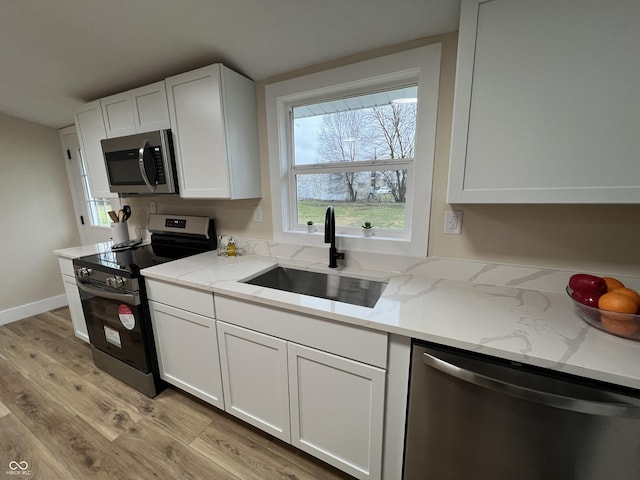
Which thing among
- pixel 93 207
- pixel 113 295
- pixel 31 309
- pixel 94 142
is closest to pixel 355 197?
pixel 113 295

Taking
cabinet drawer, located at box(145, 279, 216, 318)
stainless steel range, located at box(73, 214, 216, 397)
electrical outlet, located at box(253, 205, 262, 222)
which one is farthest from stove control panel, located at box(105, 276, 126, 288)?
electrical outlet, located at box(253, 205, 262, 222)

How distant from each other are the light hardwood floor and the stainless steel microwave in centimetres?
143

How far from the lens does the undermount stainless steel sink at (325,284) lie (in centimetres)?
144

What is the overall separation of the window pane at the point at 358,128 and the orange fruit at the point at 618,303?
0.98 metres

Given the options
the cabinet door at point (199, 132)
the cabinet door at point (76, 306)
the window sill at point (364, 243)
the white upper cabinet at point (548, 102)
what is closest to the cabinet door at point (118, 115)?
the cabinet door at point (199, 132)

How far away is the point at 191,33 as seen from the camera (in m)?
1.39

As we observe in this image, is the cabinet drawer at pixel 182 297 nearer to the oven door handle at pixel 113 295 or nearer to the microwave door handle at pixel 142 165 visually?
the oven door handle at pixel 113 295

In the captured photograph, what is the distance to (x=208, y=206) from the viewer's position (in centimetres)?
211

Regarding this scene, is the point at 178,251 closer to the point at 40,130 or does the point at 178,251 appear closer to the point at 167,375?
the point at 167,375

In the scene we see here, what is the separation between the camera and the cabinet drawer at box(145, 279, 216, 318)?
137cm

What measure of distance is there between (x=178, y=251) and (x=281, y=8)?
1735 millimetres

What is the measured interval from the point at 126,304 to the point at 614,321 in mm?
2279

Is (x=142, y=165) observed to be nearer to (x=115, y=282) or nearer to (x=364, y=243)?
(x=115, y=282)

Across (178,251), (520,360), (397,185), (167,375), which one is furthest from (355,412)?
(178,251)
